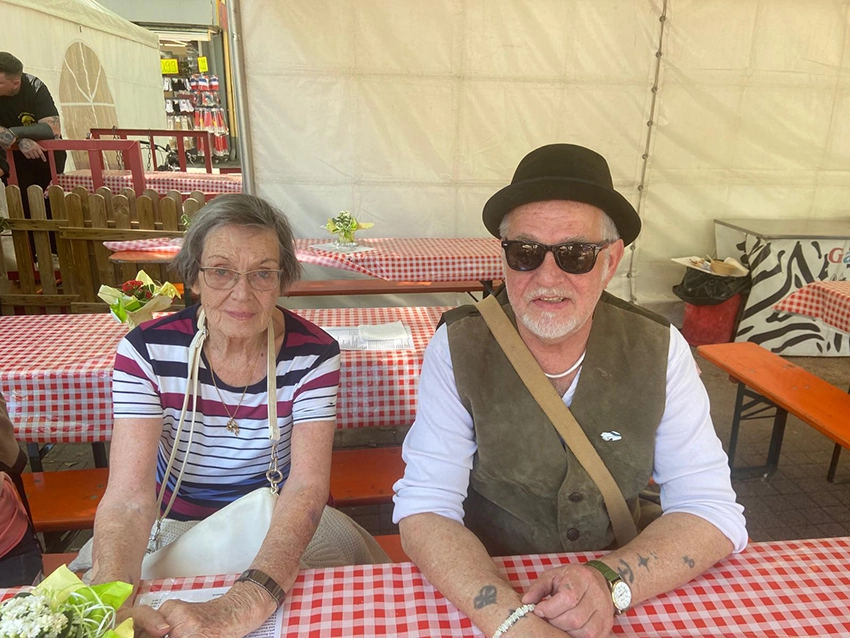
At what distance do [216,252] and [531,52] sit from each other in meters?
4.05

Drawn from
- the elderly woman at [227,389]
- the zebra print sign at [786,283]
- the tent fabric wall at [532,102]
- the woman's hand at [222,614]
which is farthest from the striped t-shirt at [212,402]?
the zebra print sign at [786,283]

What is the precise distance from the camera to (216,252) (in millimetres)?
1553

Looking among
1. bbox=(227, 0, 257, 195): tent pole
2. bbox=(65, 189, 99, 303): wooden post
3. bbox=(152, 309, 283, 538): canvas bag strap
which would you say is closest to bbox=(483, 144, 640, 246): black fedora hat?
bbox=(152, 309, 283, 538): canvas bag strap

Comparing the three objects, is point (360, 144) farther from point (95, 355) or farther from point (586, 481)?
point (586, 481)

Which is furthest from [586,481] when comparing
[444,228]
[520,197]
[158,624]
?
[444,228]

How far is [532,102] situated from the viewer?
4879 mm

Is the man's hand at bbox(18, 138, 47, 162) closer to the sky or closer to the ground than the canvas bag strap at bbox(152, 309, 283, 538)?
closer to the sky

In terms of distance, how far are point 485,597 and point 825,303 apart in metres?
3.10

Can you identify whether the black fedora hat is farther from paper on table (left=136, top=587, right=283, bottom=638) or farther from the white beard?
paper on table (left=136, top=587, right=283, bottom=638)

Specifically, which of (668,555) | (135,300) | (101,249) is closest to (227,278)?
(135,300)

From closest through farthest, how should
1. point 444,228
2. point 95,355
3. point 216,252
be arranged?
point 216,252 → point 95,355 → point 444,228

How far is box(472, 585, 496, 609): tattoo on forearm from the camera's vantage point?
1054 millimetres

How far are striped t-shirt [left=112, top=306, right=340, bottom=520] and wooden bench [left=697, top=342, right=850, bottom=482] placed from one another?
2.19 meters

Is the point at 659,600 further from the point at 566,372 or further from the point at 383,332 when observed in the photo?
the point at 383,332
